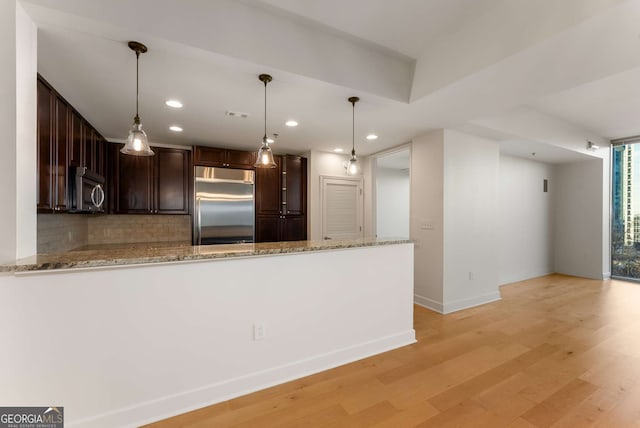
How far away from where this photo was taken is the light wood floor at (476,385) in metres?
1.73

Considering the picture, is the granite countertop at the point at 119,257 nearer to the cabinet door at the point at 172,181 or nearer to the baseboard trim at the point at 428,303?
the baseboard trim at the point at 428,303

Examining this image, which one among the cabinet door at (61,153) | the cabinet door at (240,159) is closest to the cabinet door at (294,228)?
the cabinet door at (240,159)

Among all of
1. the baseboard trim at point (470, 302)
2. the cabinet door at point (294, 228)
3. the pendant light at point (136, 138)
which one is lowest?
the baseboard trim at point (470, 302)

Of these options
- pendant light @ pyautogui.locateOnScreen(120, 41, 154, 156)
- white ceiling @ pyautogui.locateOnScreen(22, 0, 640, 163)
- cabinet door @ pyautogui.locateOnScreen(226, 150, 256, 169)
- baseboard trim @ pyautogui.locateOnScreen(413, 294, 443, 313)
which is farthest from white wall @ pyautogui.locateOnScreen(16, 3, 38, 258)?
baseboard trim @ pyautogui.locateOnScreen(413, 294, 443, 313)

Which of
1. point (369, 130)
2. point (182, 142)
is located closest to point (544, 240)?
point (369, 130)

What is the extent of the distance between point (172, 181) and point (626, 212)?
8.24m

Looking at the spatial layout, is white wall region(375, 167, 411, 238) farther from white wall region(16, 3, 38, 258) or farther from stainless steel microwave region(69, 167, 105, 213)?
white wall region(16, 3, 38, 258)

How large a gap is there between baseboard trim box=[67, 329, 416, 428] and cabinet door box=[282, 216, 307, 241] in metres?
2.57

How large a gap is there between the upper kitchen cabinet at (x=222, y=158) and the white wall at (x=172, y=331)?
8.85ft

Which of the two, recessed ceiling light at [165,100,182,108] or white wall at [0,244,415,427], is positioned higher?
recessed ceiling light at [165,100,182,108]

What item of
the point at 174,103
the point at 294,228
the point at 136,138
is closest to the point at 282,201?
the point at 294,228

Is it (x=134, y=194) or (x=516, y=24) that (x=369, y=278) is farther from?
(x=134, y=194)

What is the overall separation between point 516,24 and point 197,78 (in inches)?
93.2

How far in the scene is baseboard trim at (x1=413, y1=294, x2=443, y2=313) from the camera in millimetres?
3629
